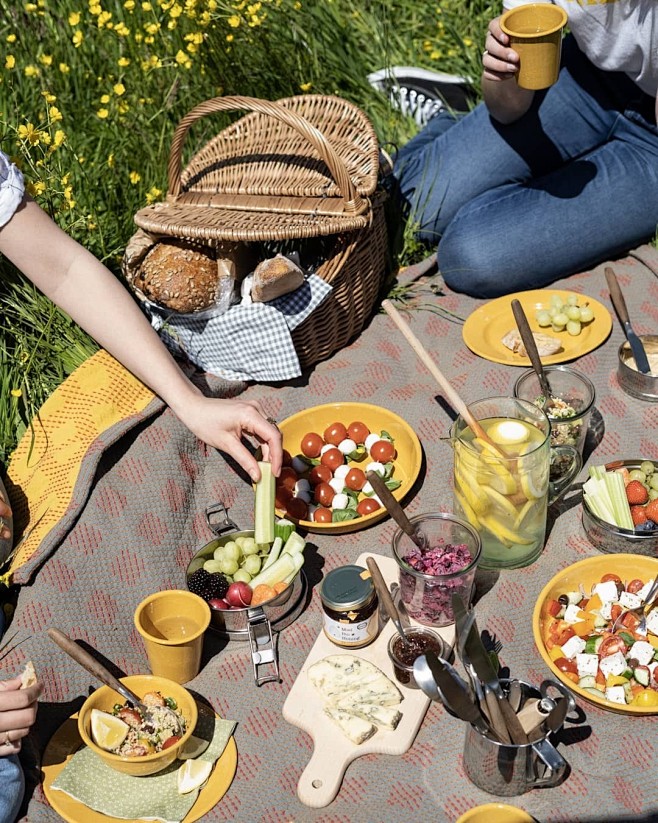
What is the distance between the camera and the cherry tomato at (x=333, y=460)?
3.03m

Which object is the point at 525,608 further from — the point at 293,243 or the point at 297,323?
the point at 293,243

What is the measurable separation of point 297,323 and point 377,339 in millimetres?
471

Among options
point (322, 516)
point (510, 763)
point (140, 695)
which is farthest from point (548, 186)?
point (140, 695)

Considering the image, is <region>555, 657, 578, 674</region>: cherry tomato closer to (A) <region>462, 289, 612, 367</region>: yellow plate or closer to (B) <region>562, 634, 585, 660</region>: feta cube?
(B) <region>562, 634, 585, 660</region>: feta cube

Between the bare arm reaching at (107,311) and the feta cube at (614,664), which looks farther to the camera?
the bare arm reaching at (107,311)

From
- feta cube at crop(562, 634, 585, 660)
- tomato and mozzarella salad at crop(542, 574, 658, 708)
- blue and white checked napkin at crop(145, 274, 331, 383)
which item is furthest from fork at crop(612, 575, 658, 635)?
blue and white checked napkin at crop(145, 274, 331, 383)

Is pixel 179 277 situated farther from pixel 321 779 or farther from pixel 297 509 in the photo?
pixel 321 779

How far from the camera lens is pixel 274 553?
2631 mm

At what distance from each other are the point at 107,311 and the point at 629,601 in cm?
176

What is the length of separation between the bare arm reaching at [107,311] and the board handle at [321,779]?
34.1 inches

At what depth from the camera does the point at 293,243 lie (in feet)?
12.2

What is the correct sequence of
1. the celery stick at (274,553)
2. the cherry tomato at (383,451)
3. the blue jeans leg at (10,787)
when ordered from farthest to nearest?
1. the cherry tomato at (383,451)
2. the celery stick at (274,553)
3. the blue jeans leg at (10,787)

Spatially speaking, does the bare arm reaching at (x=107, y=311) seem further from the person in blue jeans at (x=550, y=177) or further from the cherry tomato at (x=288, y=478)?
the person in blue jeans at (x=550, y=177)

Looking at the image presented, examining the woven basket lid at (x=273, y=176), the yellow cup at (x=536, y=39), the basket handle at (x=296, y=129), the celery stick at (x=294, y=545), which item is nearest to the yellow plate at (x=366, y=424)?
the celery stick at (x=294, y=545)
